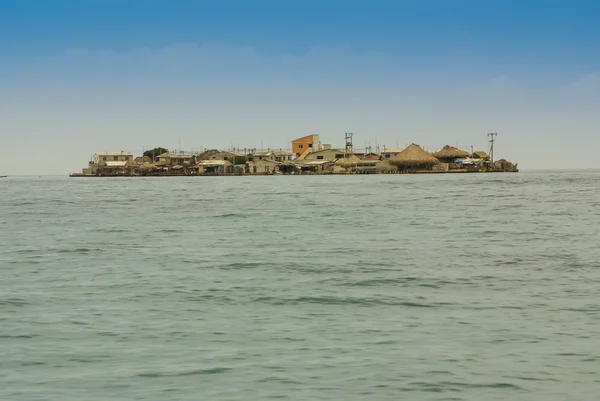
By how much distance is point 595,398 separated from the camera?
7.36 metres

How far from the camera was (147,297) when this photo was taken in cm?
1294

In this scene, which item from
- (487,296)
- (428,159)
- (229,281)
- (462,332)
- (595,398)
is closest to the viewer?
(595,398)

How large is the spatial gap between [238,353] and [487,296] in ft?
17.1

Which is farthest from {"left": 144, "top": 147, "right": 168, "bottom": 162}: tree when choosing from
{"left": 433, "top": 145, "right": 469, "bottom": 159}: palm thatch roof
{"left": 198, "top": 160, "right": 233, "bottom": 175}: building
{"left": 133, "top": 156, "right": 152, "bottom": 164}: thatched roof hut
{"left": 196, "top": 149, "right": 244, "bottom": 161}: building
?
{"left": 433, "top": 145, "right": 469, "bottom": 159}: palm thatch roof

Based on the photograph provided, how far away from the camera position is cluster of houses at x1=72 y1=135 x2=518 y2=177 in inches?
5330

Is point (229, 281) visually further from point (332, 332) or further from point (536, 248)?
point (536, 248)

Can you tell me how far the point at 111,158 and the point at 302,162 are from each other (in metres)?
37.3

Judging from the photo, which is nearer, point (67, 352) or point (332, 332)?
point (67, 352)

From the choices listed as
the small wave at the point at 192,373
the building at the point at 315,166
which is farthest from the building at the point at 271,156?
the small wave at the point at 192,373

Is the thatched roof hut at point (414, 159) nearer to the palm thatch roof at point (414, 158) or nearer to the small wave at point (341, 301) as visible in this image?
the palm thatch roof at point (414, 158)

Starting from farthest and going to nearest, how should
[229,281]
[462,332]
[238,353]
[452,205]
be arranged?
[452,205], [229,281], [462,332], [238,353]

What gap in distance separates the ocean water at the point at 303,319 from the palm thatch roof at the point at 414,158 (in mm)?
111270

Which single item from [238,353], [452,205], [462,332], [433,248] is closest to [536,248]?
[433,248]

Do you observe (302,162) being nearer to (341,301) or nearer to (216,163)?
(216,163)
